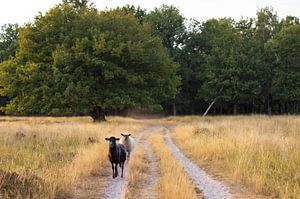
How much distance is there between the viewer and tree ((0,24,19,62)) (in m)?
70.8

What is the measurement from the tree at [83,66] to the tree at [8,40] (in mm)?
27771

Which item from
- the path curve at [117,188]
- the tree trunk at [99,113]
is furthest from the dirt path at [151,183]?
the tree trunk at [99,113]

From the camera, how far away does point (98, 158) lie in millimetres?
15938

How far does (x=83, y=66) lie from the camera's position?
4244 cm

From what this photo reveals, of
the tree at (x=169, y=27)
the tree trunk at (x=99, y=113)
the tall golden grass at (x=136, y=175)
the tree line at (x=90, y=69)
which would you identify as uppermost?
the tree at (x=169, y=27)

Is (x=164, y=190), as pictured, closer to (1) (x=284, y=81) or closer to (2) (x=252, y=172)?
(2) (x=252, y=172)

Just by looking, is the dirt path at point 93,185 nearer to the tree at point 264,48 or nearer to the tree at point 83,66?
the tree at point 83,66

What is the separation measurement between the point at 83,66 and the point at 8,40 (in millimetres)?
37961

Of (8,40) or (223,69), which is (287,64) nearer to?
(223,69)

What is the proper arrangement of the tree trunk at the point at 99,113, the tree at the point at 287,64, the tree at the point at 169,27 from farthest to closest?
1. the tree at the point at 169,27
2. the tree at the point at 287,64
3. the tree trunk at the point at 99,113

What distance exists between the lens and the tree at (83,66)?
134 ft

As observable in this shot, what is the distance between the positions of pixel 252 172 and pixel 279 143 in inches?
202

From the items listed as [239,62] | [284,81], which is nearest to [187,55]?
[239,62]

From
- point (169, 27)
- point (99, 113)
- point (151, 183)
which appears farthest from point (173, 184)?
point (169, 27)
